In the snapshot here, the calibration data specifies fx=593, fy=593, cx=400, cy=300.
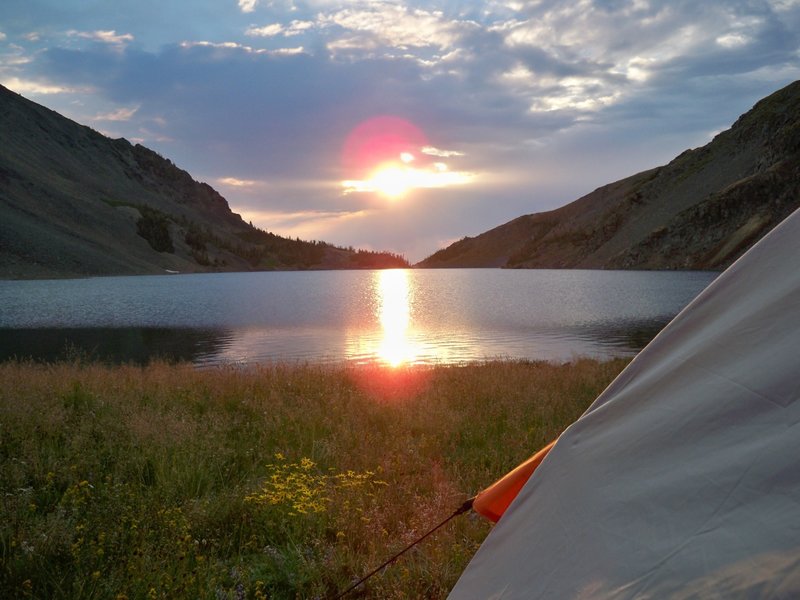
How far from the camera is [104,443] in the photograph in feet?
23.3

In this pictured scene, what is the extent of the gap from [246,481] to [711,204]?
410 feet

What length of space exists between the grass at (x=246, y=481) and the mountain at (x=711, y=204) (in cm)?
10486

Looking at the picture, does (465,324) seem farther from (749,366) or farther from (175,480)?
(749,366)

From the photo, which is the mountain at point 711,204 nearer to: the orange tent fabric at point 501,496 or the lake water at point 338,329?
the lake water at point 338,329

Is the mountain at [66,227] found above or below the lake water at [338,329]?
above

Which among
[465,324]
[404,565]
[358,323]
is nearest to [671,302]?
[465,324]

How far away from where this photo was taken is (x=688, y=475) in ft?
7.63

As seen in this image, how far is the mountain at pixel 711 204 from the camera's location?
10481cm

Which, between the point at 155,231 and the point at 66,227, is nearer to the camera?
the point at 66,227

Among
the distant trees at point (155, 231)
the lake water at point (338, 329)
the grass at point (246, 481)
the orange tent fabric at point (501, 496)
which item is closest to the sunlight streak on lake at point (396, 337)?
the lake water at point (338, 329)

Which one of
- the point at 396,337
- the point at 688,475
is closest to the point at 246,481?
the point at 688,475

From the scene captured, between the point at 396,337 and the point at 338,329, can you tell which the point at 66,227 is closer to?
the point at 338,329

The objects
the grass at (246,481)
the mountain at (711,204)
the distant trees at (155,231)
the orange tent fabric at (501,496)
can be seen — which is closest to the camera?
the orange tent fabric at (501,496)

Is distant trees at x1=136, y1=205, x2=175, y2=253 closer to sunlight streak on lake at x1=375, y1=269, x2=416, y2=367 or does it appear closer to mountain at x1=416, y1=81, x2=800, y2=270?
mountain at x1=416, y1=81, x2=800, y2=270
